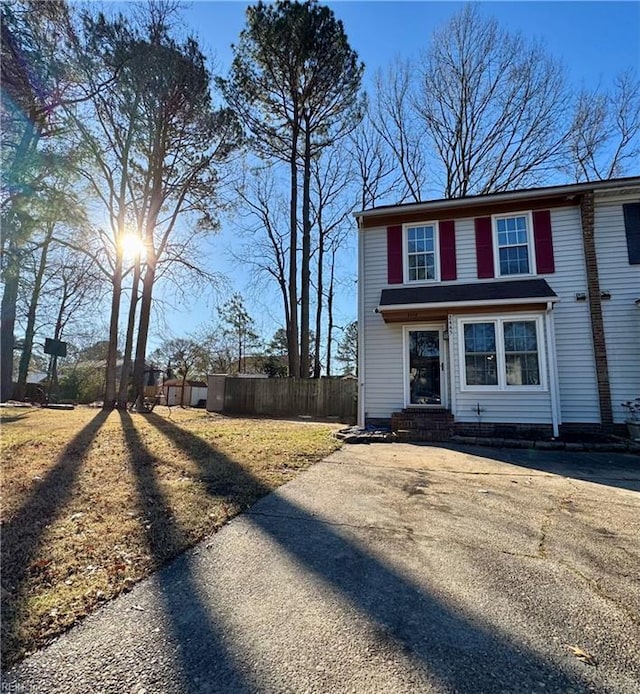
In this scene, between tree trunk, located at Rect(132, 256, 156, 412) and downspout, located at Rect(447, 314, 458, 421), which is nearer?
downspout, located at Rect(447, 314, 458, 421)

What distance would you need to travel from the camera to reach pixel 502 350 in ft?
27.4

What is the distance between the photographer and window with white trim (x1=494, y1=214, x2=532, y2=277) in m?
9.02

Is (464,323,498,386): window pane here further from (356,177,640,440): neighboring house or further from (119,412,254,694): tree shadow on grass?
(119,412,254,694): tree shadow on grass

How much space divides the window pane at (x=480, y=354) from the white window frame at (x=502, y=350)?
7cm

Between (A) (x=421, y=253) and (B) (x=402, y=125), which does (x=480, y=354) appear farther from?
(B) (x=402, y=125)

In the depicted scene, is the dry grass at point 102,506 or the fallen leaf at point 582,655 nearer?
the fallen leaf at point 582,655

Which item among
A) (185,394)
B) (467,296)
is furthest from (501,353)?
(185,394)

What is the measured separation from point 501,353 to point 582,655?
7421 mm

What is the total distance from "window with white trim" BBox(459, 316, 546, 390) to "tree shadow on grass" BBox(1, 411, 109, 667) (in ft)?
24.4

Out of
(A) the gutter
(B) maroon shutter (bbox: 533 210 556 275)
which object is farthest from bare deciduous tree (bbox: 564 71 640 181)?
(B) maroon shutter (bbox: 533 210 556 275)

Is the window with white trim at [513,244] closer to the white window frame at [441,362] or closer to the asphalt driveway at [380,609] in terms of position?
the white window frame at [441,362]

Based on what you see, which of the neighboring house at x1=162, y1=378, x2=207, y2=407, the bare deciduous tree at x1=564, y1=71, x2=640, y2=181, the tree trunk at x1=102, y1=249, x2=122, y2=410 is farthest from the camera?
the neighboring house at x1=162, y1=378, x2=207, y2=407

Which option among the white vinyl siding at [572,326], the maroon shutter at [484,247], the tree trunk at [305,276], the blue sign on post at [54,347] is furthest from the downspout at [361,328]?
the blue sign on post at [54,347]

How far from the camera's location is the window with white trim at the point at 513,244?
902cm
